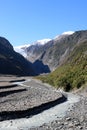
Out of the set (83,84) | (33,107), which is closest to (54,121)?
(33,107)

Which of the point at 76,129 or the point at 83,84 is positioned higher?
the point at 76,129

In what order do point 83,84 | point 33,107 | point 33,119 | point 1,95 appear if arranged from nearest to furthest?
point 33,119
point 33,107
point 1,95
point 83,84

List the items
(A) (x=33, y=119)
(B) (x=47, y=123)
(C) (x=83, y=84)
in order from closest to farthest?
(B) (x=47, y=123) < (A) (x=33, y=119) < (C) (x=83, y=84)

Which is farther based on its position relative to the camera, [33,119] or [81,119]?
[33,119]

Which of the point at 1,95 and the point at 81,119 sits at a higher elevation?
the point at 81,119

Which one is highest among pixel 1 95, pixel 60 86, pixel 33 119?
pixel 33 119

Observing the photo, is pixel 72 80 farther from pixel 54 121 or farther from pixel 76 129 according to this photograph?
pixel 76 129

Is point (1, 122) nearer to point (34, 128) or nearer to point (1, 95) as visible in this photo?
point (34, 128)

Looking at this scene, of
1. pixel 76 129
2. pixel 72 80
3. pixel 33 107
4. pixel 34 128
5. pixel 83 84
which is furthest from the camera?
pixel 72 80

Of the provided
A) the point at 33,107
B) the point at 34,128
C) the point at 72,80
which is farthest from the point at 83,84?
the point at 34,128

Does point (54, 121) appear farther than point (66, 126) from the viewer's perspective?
Yes
